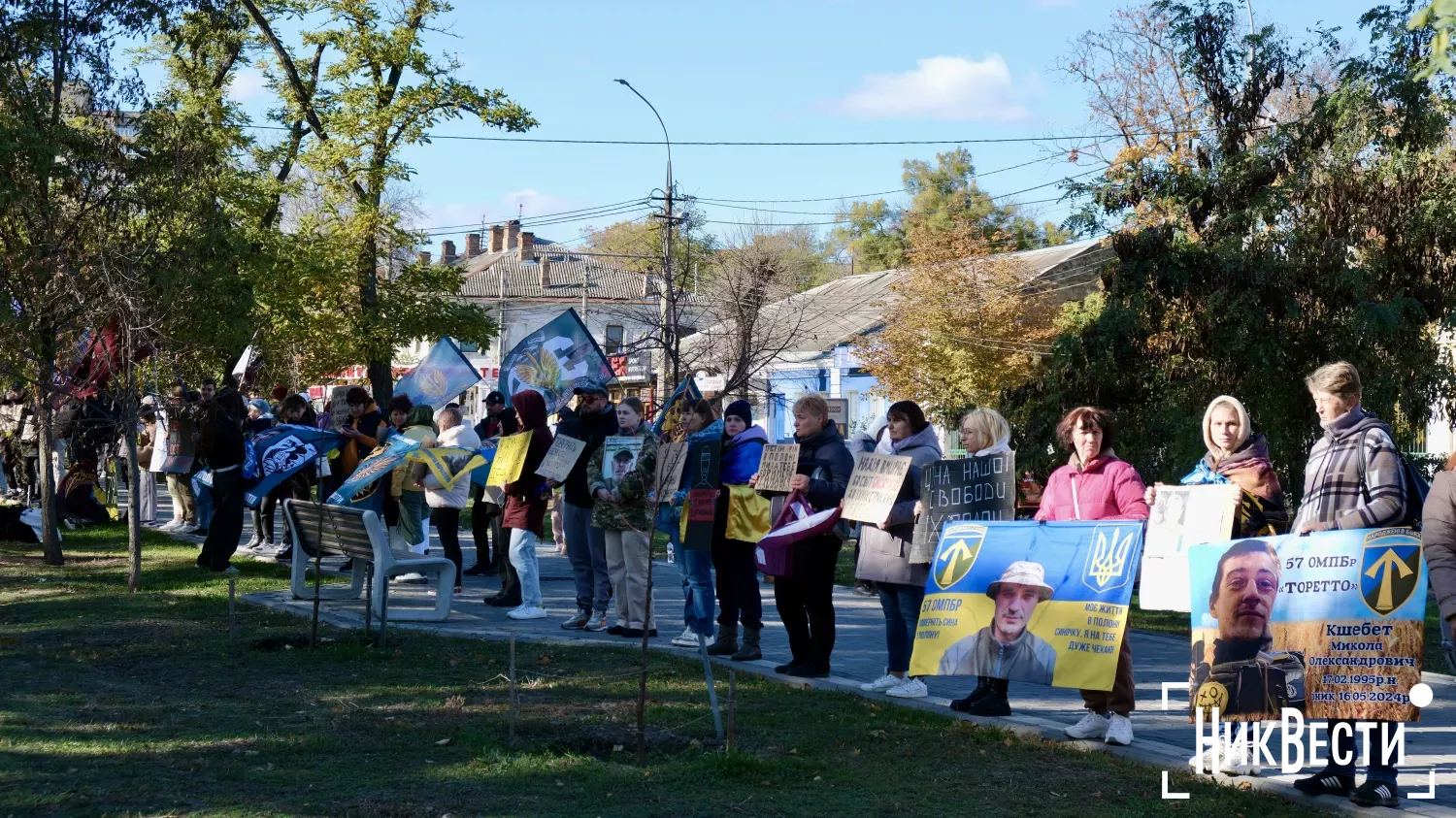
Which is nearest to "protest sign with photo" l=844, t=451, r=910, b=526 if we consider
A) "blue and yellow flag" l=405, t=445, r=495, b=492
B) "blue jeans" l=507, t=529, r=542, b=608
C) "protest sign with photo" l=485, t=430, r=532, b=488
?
"protest sign with photo" l=485, t=430, r=532, b=488

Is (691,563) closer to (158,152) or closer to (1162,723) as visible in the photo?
(1162,723)

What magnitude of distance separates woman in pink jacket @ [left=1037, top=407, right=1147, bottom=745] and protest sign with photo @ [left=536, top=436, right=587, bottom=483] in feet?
15.7

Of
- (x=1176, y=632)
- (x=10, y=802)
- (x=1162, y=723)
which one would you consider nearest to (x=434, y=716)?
(x=10, y=802)

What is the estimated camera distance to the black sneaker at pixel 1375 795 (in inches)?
239

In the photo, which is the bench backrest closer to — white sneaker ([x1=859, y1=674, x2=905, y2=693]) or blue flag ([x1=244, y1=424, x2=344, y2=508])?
blue flag ([x1=244, y1=424, x2=344, y2=508])

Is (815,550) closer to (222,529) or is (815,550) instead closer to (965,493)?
(965,493)

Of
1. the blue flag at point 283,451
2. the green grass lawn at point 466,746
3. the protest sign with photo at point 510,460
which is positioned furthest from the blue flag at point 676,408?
the green grass lawn at point 466,746

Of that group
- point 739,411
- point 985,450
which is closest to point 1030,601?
point 985,450

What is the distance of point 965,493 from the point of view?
839 cm

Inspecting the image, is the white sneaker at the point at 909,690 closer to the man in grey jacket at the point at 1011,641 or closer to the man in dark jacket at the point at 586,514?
the man in grey jacket at the point at 1011,641

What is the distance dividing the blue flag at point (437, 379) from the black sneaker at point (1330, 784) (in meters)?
13.4

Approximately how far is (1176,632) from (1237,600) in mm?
6265

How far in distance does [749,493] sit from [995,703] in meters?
2.66

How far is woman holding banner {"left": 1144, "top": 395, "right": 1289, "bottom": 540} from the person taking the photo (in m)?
6.83
